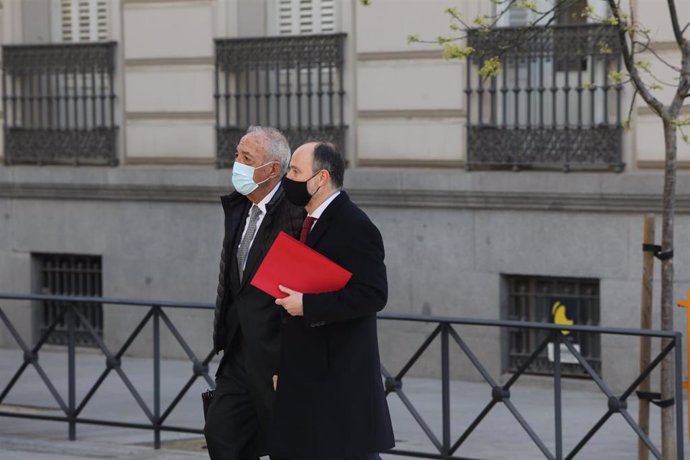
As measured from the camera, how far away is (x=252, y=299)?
734cm

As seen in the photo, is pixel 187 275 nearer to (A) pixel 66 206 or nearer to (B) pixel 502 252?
(A) pixel 66 206

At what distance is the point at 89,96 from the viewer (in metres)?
16.6

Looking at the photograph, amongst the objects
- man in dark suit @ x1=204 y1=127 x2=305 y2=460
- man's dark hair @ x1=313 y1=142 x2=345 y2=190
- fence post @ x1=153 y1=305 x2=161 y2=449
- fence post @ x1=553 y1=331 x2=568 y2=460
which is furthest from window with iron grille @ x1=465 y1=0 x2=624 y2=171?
man's dark hair @ x1=313 y1=142 x2=345 y2=190

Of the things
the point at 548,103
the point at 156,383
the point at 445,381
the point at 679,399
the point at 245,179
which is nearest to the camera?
the point at 245,179

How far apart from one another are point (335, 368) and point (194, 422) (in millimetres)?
5009

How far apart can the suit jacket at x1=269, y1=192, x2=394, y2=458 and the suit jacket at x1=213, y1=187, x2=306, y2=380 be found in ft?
1.00

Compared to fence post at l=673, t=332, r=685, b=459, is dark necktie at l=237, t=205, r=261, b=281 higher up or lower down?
higher up

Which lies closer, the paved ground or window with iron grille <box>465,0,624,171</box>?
the paved ground

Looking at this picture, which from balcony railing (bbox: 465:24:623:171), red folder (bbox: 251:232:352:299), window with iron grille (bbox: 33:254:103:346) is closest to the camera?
red folder (bbox: 251:232:352:299)

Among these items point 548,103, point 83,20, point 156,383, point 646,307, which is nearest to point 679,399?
point 646,307

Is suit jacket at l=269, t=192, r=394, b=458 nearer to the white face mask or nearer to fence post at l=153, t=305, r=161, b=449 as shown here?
the white face mask

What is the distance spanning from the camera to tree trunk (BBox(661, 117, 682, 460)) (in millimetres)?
8961

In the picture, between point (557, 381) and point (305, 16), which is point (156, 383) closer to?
point (557, 381)

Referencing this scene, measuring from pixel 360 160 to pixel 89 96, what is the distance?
10.2 feet
